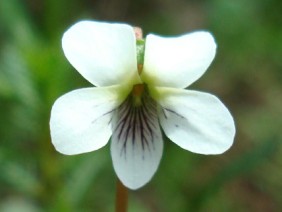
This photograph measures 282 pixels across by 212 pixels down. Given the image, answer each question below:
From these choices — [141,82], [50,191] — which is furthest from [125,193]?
[50,191]

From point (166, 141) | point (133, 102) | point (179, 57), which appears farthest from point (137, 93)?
point (166, 141)

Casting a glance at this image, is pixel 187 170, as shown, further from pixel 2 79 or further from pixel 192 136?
pixel 192 136

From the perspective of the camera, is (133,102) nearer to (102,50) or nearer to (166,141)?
(102,50)

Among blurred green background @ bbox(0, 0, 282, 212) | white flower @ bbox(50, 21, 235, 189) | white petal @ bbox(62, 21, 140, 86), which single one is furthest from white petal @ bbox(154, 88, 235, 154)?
blurred green background @ bbox(0, 0, 282, 212)

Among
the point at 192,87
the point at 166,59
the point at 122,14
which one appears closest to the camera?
the point at 166,59

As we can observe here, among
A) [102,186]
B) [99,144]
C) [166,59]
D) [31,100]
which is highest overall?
[166,59]

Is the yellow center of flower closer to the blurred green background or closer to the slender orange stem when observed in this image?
the slender orange stem

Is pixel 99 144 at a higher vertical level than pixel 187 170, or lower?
higher

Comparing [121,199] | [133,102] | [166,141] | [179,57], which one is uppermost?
[179,57]
